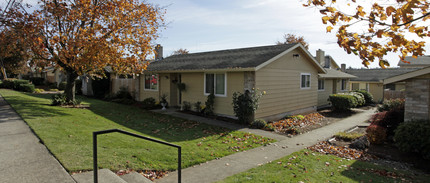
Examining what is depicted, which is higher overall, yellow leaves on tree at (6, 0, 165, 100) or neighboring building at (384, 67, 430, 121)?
yellow leaves on tree at (6, 0, 165, 100)

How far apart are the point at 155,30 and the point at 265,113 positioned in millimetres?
8078

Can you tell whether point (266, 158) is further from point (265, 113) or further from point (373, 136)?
point (265, 113)

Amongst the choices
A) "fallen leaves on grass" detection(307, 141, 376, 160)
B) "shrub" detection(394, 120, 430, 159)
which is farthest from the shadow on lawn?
"shrub" detection(394, 120, 430, 159)

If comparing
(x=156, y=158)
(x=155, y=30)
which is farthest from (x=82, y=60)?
(x=156, y=158)

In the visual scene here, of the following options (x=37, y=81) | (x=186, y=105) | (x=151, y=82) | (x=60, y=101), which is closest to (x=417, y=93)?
(x=186, y=105)

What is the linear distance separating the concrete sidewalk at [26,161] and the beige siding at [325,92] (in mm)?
19682

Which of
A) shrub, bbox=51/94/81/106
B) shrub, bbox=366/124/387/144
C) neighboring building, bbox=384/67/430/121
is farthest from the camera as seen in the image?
shrub, bbox=51/94/81/106

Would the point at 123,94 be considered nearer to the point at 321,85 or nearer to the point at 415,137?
the point at 321,85

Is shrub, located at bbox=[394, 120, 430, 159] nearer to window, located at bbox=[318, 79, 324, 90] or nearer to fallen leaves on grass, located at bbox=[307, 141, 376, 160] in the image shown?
fallen leaves on grass, located at bbox=[307, 141, 376, 160]

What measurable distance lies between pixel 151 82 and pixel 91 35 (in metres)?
7.10

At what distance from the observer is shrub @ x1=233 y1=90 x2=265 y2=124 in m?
12.2

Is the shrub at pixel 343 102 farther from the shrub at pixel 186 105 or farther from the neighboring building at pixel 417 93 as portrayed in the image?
the shrub at pixel 186 105

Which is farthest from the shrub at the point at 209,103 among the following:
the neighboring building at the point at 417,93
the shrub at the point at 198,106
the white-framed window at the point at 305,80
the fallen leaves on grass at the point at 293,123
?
the neighboring building at the point at 417,93

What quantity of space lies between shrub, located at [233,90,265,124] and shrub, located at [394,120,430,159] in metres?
5.83
